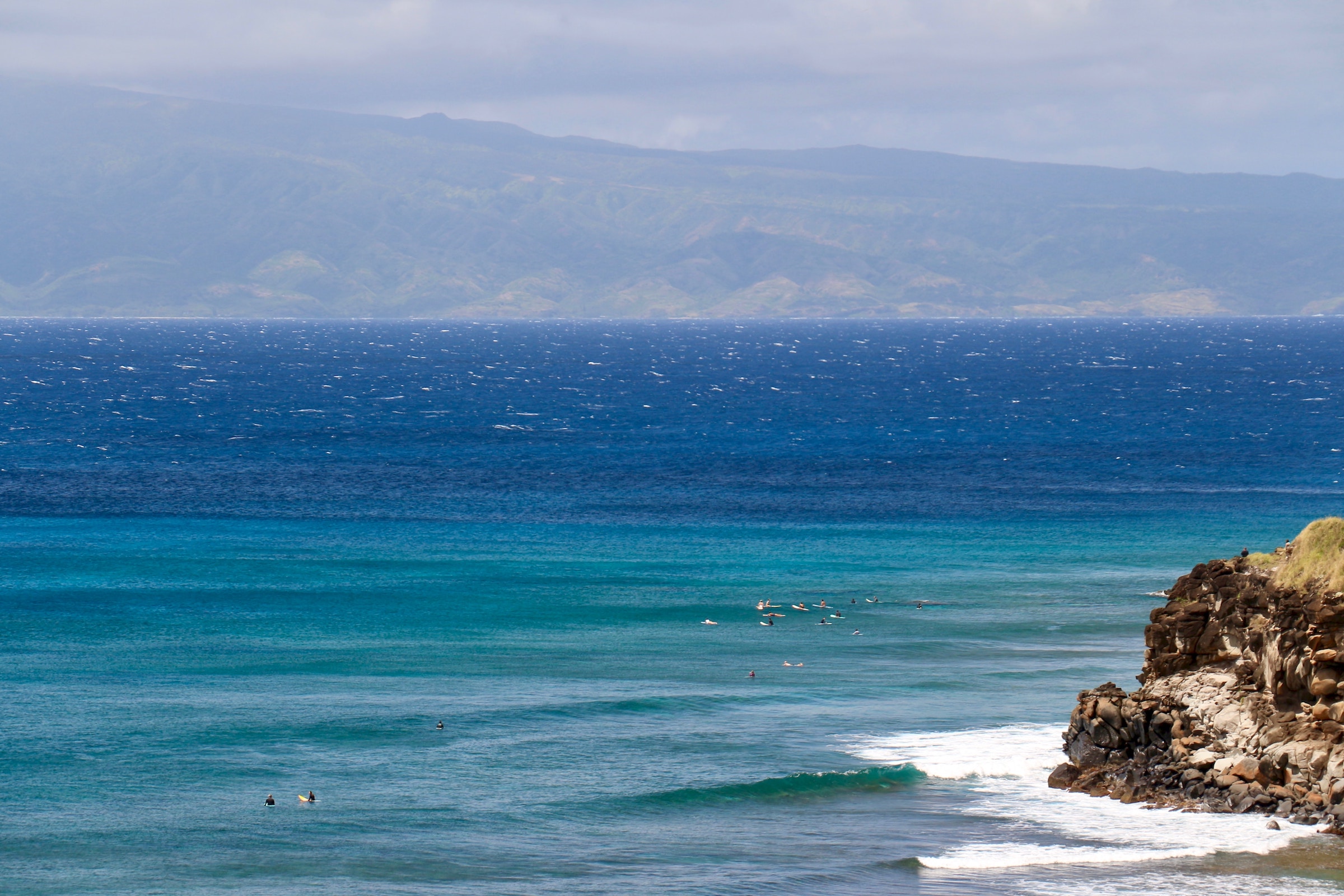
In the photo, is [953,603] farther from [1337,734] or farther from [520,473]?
[520,473]

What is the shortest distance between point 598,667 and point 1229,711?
33919mm

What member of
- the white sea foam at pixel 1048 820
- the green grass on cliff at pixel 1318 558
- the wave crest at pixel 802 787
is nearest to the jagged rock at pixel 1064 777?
the white sea foam at pixel 1048 820

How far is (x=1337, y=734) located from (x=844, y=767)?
18.1 m

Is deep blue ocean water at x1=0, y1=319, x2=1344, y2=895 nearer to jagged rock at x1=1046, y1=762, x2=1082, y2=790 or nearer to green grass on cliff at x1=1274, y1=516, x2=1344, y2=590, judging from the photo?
jagged rock at x1=1046, y1=762, x2=1082, y2=790

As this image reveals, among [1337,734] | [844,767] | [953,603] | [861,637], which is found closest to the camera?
[1337,734]

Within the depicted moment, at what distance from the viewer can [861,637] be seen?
79.4 meters

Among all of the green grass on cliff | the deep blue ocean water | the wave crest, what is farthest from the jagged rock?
the green grass on cliff

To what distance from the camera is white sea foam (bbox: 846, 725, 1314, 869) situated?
4547 cm

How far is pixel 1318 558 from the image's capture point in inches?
1843

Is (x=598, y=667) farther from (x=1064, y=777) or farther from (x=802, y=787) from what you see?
(x=1064, y=777)

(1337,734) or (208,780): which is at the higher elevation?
(1337,734)

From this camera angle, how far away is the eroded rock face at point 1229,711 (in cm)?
4494

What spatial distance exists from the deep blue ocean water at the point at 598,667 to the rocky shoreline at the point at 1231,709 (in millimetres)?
1284

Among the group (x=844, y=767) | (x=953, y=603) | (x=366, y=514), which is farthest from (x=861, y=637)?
(x=366, y=514)
